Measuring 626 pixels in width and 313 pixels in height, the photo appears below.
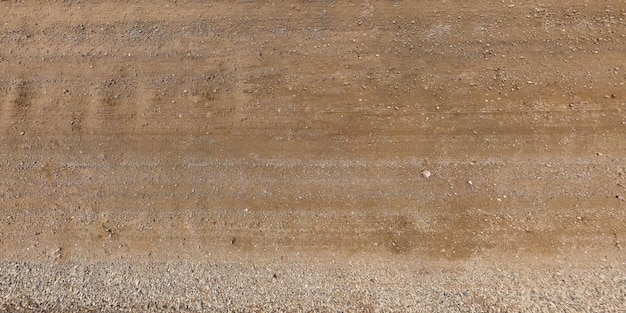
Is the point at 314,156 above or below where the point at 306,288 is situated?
above

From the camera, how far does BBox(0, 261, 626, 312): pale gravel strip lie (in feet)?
20.5

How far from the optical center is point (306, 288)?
21.4 feet

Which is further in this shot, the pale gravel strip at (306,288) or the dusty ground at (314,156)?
the dusty ground at (314,156)

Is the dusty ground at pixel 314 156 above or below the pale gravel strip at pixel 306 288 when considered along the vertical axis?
above

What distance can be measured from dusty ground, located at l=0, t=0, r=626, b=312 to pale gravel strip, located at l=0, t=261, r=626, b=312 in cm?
3

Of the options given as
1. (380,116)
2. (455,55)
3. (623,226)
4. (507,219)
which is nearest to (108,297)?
(380,116)

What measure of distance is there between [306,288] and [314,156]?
2.01 meters

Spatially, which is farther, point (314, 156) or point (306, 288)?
point (314, 156)

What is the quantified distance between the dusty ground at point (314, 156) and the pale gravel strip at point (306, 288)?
3cm

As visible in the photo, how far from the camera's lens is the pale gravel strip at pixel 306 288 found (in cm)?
625

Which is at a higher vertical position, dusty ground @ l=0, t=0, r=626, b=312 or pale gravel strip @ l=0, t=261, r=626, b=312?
dusty ground @ l=0, t=0, r=626, b=312

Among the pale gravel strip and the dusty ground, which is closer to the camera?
the pale gravel strip

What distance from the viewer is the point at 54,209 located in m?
6.96

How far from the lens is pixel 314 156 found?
6926 millimetres
